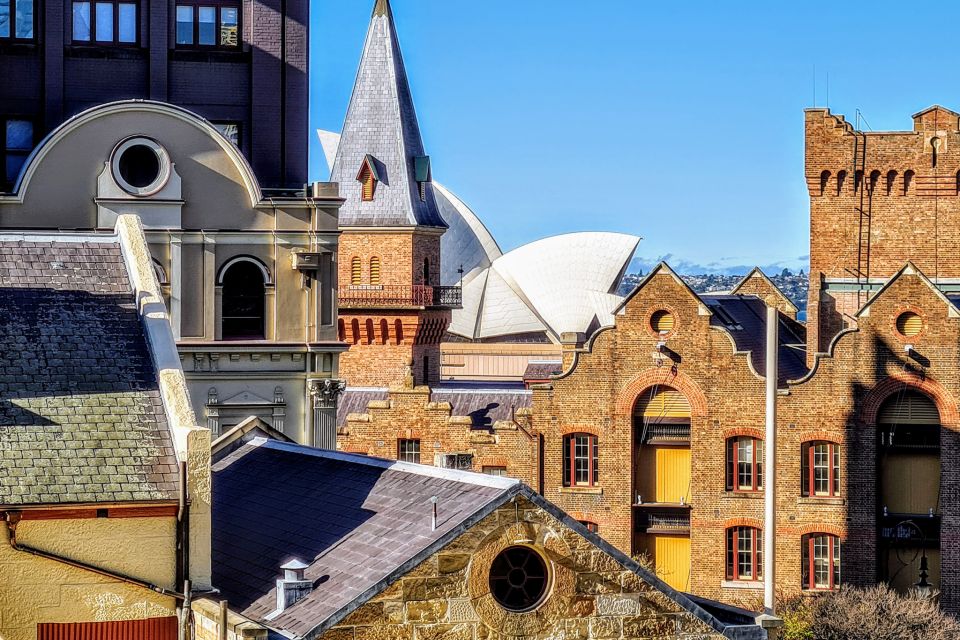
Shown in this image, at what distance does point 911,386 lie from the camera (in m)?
57.4

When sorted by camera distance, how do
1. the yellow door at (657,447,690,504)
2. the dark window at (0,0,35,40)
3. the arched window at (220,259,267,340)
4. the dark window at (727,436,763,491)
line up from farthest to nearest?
the yellow door at (657,447,690,504) < the dark window at (727,436,763,491) < the dark window at (0,0,35,40) < the arched window at (220,259,267,340)

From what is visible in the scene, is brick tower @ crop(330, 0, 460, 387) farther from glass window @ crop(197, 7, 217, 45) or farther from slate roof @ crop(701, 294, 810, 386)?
glass window @ crop(197, 7, 217, 45)

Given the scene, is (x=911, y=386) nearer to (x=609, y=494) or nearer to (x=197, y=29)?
(x=609, y=494)

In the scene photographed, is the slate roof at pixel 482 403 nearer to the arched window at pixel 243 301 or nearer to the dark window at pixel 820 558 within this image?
the dark window at pixel 820 558

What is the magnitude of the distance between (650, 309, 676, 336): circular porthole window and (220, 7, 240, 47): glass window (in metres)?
15.6

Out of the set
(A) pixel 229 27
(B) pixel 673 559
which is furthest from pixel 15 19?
(B) pixel 673 559

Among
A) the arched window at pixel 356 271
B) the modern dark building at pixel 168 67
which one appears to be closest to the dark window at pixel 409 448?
the modern dark building at pixel 168 67

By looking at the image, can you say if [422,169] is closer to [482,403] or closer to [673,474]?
[482,403]

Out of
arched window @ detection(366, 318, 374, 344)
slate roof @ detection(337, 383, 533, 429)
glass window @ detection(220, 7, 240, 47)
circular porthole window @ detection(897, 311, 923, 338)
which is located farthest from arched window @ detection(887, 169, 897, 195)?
glass window @ detection(220, 7, 240, 47)

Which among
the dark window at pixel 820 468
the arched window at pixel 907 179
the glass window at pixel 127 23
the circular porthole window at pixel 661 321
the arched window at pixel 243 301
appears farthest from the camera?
the arched window at pixel 907 179

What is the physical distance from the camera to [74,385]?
74.1 ft

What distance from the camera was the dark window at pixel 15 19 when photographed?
52.7m

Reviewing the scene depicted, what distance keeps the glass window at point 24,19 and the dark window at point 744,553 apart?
25832 millimetres

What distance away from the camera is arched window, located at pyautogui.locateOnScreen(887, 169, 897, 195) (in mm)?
70750
